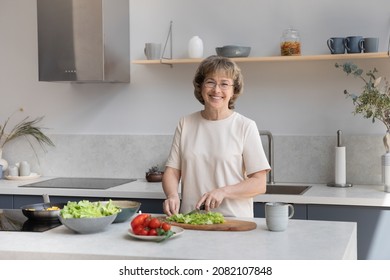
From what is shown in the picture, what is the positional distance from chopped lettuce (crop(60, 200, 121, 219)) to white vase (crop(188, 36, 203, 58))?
197 centimetres

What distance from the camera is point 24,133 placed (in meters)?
5.07

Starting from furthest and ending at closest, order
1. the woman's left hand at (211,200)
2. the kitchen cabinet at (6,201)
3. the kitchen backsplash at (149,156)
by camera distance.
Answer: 1. the kitchen cabinet at (6,201)
2. the kitchen backsplash at (149,156)
3. the woman's left hand at (211,200)

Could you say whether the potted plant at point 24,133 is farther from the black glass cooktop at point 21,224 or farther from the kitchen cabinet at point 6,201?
the black glass cooktop at point 21,224

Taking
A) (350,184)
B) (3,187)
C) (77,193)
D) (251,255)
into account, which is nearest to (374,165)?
(350,184)

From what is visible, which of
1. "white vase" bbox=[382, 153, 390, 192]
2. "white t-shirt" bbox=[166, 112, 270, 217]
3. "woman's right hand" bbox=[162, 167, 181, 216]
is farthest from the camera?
"white vase" bbox=[382, 153, 390, 192]

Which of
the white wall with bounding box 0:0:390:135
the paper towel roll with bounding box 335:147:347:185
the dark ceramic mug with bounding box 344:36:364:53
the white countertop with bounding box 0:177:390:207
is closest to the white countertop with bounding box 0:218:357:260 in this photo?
the white countertop with bounding box 0:177:390:207

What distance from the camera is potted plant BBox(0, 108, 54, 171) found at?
505 cm

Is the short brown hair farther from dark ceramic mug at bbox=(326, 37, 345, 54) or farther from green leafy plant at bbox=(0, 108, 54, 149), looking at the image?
green leafy plant at bbox=(0, 108, 54, 149)

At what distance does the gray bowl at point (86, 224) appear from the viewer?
→ 257cm

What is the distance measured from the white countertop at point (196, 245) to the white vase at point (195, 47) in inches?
79.5

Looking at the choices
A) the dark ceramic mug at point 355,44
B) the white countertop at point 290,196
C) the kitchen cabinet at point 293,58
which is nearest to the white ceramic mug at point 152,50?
the kitchen cabinet at point 293,58

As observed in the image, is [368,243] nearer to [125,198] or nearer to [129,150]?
[125,198]
